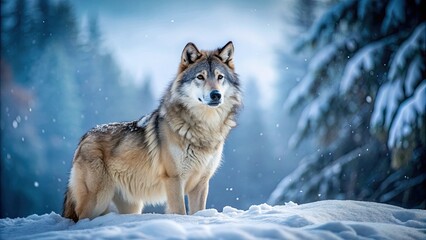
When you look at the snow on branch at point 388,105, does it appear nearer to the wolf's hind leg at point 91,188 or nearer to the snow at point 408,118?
the snow at point 408,118

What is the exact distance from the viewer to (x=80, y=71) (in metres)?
34.2

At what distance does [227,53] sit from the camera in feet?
17.1

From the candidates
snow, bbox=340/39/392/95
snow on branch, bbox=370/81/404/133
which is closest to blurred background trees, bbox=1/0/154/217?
snow, bbox=340/39/392/95

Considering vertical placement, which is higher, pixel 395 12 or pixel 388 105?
pixel 395 12

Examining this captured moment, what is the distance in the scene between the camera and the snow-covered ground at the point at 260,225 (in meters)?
2.91

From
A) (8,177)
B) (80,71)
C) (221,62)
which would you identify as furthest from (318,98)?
(80,71)

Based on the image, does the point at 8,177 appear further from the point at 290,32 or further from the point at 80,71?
the point at 290,32

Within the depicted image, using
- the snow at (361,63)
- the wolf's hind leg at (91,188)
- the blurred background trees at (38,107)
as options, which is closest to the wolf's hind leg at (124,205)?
the wolf's hind leg at (91,188)

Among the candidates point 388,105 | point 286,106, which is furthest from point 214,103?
point 286,106

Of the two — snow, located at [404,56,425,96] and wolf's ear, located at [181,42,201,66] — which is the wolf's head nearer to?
wolf's ear, located at [181,42,201,66]

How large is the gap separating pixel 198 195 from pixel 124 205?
0.84 metres

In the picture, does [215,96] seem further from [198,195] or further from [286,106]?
[286,106]

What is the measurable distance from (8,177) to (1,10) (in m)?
9.60

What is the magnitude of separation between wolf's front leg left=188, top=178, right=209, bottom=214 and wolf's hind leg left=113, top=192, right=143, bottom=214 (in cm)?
63
